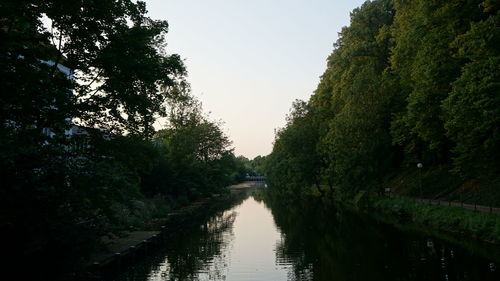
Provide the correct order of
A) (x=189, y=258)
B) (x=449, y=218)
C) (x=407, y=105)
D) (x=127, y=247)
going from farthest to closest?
1. (x=407, y=105)
2. (x=449, y=218)
3. (x=189, y=258)
4. (x=127, y=247)

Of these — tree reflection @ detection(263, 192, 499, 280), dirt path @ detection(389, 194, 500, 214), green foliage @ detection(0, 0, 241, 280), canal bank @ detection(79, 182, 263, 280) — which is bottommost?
tree reflection @ detection(263, 192, 499, 280)

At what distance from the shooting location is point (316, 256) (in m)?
24.0

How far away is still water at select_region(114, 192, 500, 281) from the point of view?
19.7 meters

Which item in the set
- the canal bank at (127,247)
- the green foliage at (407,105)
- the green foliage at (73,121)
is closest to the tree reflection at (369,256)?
the green foliage at (407,105)

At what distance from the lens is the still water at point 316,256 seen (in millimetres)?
19734

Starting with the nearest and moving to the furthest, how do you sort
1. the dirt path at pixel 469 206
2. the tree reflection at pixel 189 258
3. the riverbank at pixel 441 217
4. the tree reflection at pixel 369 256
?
the tree reflection at pixel 369 256 < the tree reflection at pixel 189 258 < the riverbank at pixel 441 217 < the dirt path at pixel 469 206

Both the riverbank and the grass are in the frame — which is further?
the riverbank

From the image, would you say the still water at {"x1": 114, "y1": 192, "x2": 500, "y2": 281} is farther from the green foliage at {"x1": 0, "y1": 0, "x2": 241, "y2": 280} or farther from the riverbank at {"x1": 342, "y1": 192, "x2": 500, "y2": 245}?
the green foliage at {"x1": 0, "y1": 0, "x2": 241, "y2": 280}

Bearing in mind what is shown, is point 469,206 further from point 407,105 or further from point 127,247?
point 127,247

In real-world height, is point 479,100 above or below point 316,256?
above

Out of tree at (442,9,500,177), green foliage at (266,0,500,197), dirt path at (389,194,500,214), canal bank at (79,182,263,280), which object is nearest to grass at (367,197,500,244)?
dirt path at (389,194,500,214)

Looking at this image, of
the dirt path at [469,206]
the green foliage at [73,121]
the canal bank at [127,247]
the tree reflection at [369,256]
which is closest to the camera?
the green foliage at [73,121]

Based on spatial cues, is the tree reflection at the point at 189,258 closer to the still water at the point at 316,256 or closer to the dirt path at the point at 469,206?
the still water at the point at 316,256

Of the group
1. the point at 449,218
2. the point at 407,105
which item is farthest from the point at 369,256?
the point at 407,105
